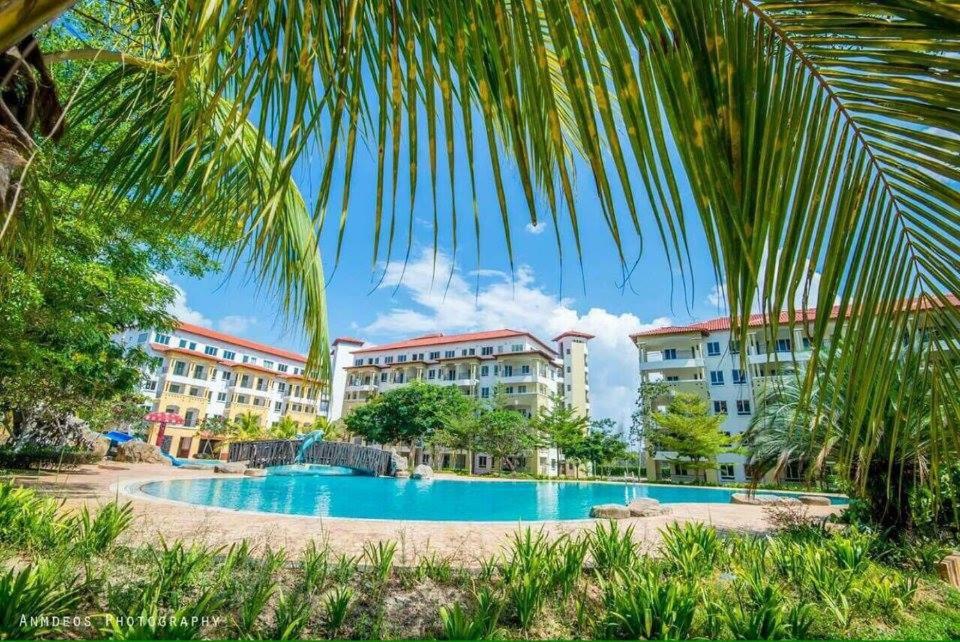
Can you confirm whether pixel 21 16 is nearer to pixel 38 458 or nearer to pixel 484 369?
pixel 38 458

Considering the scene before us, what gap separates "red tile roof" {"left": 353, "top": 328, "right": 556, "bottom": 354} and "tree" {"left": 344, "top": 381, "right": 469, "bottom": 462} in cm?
1090

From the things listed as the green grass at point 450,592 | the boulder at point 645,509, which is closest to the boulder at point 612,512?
the boulder at point 645,509

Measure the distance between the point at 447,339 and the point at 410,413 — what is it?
15.5m

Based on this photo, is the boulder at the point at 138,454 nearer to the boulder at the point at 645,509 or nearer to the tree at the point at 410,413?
the tree at the point at 410,413

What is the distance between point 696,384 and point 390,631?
33236 millimetres

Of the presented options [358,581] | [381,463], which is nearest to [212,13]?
[358,581]

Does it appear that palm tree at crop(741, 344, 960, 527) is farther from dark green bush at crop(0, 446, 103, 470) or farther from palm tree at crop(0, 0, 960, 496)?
dark green bush at crop(0, 446, 103, 470)

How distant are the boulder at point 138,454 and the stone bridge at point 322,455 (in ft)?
15.9

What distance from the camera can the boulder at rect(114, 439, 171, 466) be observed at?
22000 mm

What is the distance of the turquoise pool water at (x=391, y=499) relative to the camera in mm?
11898

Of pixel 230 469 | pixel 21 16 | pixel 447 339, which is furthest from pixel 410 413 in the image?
pixel 21 16

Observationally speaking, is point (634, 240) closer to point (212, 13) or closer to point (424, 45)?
point (424, 45)

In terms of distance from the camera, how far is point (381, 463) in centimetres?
2612

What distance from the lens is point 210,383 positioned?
41344 mm
